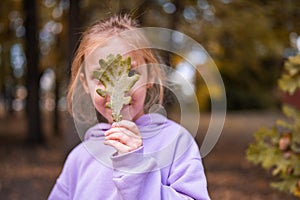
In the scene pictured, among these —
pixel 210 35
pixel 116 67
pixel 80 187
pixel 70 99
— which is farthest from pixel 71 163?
pixel 210 35

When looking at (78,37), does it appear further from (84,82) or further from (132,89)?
(132,89)

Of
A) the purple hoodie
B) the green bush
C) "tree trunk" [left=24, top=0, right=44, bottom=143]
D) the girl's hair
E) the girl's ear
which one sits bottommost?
"tree trunk" [left=24, top=0, right=44, bottom=143]

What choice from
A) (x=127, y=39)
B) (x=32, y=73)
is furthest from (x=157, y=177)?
(x=32, y=73)

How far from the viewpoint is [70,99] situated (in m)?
2.06

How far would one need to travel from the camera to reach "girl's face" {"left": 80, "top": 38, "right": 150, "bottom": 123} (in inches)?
66.0

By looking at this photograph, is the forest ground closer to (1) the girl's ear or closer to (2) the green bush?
(2) the green bush

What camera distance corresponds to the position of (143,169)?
1503mm

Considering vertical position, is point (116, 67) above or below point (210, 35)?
above

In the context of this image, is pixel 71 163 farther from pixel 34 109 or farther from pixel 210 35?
pixel 34 109

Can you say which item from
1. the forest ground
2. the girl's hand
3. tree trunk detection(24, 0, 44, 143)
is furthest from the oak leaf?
tree trunk detection(24, 0, 44, 143)

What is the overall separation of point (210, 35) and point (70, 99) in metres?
9.28

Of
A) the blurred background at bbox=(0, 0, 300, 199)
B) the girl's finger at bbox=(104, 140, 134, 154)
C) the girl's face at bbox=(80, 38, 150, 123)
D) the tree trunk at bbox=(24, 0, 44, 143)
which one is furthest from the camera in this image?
the tree trunk at bbox=(24, 0, 44, 143)

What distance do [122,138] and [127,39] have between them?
0.44 m

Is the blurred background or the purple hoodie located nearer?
the purple hoodie
